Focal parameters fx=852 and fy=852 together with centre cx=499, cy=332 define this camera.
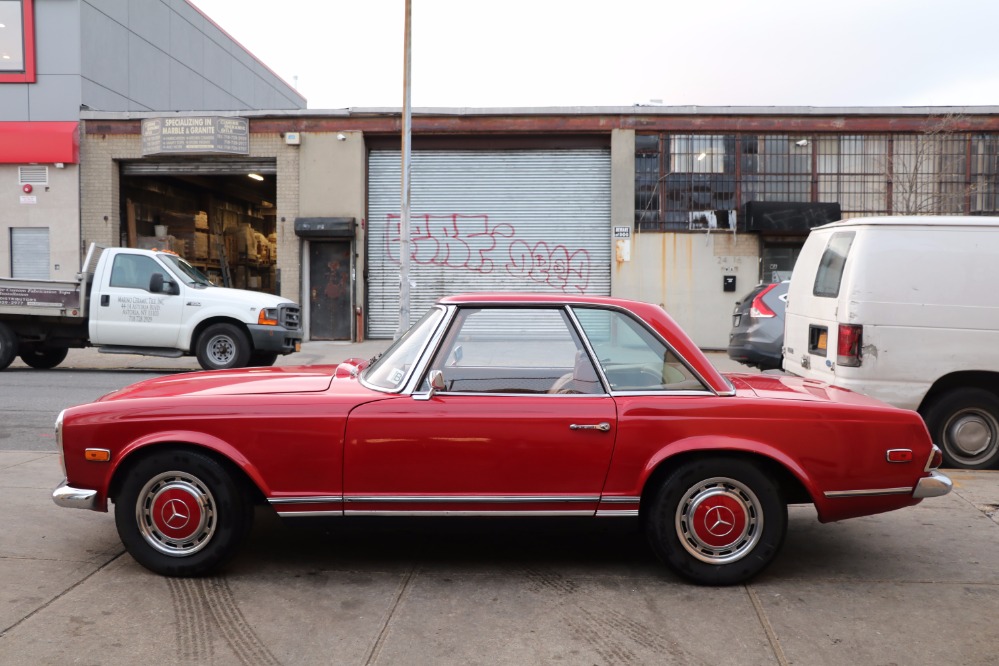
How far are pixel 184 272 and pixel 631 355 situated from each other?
35.1 feet

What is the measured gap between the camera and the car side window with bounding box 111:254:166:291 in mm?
12930

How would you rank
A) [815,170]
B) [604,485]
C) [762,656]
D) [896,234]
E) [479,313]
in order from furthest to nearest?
[815,170] < [896,234] < [479,313] < [604,485] < [762,656]

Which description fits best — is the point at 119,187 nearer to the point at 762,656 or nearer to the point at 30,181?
the point at 30,181

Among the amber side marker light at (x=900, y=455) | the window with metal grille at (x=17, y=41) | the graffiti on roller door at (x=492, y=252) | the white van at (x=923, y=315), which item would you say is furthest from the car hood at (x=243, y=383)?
the window with metal grille at (x=17, y=41)

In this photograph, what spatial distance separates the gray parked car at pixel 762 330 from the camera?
9.91 metres

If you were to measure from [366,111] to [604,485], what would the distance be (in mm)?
17386

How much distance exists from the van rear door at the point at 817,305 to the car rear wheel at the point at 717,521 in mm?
3010

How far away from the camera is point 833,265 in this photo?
6.98 metres

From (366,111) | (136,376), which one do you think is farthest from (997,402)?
(366,111)

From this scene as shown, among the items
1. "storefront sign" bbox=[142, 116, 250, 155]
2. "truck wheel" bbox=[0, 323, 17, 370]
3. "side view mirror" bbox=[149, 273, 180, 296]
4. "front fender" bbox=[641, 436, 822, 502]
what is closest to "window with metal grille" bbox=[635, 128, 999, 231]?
"storefront sign" bbox=[142, 116, 250, 155]

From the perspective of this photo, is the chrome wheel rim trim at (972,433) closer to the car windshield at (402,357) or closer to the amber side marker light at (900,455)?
the amber side marker light at (900,455)

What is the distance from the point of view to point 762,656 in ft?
11.0

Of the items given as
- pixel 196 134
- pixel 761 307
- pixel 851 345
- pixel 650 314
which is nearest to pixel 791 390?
pixel 650 314

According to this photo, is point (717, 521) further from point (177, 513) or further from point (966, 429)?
point (966, 429)
